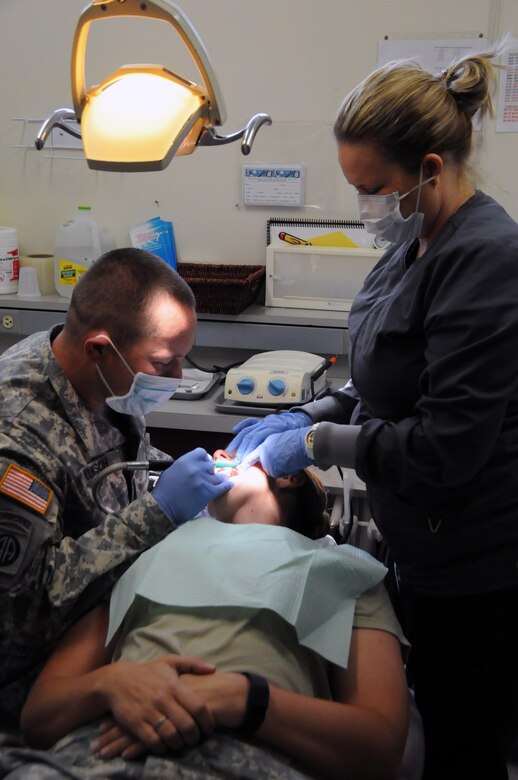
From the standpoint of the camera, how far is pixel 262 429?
178cm

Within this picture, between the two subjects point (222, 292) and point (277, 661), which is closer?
point (277, 661)

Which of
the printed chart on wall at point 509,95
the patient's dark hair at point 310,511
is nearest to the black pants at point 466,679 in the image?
the patient's dark hair at point 310,511

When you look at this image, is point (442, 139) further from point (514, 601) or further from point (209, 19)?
point (209, 19)

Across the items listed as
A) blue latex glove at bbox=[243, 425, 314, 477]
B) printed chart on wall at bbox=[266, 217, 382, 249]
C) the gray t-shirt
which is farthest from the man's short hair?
printed chart on wall at bbox=[266, 217, 382, 249]

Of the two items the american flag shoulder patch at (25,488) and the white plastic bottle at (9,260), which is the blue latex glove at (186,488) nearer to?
→ the american flag shoulder patch at (25,488)

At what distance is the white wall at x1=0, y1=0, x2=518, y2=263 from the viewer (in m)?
2.72

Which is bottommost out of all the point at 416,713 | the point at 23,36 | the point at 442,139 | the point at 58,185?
the point at 416,713

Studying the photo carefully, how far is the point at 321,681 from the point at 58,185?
8.02 ft

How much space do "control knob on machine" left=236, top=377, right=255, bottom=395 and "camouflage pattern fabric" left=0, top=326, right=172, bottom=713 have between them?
954 millimetres

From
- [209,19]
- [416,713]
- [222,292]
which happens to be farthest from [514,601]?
[209,19]

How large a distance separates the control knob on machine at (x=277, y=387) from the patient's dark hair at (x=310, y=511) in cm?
72

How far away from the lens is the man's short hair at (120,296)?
150 cm

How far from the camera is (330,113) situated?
Answer: 283 cm

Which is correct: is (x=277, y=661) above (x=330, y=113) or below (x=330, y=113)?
below
